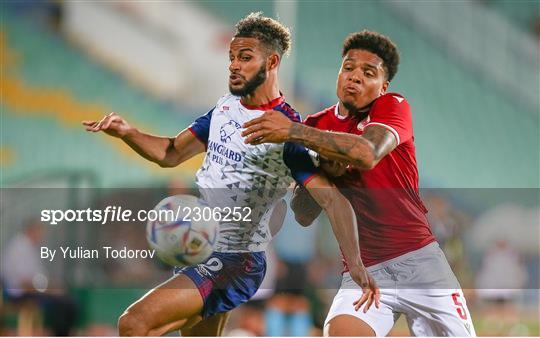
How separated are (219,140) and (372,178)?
0.84 m

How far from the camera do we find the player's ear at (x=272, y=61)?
4539 mm

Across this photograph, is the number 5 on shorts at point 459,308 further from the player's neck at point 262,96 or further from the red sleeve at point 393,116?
the player's neck at point 262,96

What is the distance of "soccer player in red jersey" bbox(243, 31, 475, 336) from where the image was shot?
3988mm

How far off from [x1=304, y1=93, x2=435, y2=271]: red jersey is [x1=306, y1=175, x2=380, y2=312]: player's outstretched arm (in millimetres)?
117

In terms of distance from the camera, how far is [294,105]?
751cm

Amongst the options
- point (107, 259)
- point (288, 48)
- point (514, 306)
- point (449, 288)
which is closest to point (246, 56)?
point (288, 48)

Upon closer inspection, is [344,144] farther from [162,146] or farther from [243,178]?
[162,146]

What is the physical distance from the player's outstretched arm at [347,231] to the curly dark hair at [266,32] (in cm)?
84

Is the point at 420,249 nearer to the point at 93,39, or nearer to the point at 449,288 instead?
the point at 449,288

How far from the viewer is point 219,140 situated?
177 inches

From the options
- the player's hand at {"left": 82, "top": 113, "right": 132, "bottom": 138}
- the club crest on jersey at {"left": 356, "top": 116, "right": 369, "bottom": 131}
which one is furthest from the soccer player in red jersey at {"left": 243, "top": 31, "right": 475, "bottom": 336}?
the player's hand at {"left": 82, "top": 113, "right": 132, "bottom": 138}

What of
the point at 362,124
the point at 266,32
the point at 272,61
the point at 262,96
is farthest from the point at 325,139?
the point at 266,32

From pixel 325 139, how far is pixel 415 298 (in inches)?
34.9

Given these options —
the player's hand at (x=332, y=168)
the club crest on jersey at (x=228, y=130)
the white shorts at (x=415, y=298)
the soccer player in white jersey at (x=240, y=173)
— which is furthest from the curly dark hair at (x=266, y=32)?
the white shorts at (x=415, y=298)
